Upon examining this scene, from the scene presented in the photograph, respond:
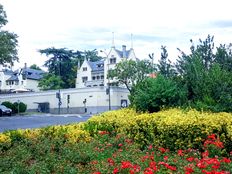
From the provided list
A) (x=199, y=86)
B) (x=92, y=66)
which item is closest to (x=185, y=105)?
(x=199, y=86)

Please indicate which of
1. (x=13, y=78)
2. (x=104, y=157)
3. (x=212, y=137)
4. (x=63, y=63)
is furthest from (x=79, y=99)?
(x=212, y=137)

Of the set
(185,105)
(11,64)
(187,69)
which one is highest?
(11,64)

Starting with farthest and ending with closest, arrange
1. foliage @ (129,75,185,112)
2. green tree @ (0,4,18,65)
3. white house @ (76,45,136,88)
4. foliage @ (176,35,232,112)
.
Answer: white house @ (76,45,136,88) < green tree @ (0,4,18,65) < foliage @ (129,75,185,112) < foliage @ (176,35,232,112)

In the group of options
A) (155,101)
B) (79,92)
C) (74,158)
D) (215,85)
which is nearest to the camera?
(74,158)

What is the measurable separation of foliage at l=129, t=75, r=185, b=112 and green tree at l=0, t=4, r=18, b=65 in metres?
27.8

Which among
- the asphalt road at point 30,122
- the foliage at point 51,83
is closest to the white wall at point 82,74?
the foliage at point 51,83

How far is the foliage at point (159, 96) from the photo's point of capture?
471 inches

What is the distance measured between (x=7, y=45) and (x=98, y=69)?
4007 centimetres

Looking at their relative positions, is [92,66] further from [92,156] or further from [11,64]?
[92,156]

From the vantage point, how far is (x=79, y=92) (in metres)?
58.9

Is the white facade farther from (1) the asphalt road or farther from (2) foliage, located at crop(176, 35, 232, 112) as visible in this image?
(2) foliage, located at crop(176, 35, 232, 112)

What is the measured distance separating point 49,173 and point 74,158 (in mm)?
1255

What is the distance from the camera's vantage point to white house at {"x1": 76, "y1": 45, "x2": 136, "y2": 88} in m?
74.3

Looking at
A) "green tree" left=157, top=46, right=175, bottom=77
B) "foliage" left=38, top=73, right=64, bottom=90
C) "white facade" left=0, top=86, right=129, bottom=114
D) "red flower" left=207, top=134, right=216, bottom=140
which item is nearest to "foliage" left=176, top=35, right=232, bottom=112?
"green tree" left=157, top=46, right=175, bottom=77
